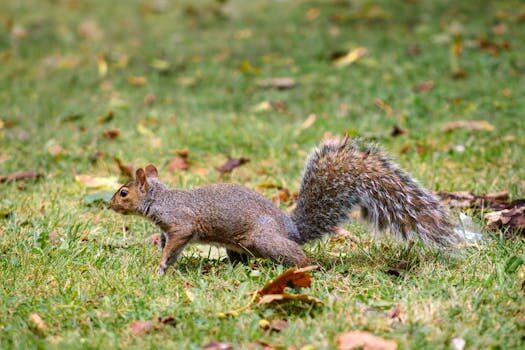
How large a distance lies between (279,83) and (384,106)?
119cm

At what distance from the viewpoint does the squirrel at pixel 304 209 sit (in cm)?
326

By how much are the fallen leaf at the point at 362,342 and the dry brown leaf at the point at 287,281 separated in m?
0.42

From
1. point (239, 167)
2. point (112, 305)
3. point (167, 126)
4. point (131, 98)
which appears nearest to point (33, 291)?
point (112, 305)

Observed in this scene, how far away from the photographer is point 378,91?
6.57 m

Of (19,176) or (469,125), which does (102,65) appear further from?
(469,125)

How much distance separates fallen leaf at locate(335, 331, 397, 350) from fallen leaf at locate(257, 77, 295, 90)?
4614mm

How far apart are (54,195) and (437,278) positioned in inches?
95.3

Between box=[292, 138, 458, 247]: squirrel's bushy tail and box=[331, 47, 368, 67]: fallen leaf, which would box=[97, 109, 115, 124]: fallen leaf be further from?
box=[292, 138, 458, 247]: squirrel's bushy tail

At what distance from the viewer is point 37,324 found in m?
2.74

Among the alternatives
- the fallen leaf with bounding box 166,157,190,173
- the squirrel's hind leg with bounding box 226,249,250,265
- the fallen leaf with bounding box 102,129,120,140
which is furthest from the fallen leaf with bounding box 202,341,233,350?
the fallen leaf with bounding box 102,129,120,140

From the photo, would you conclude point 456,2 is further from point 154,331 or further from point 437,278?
point 154,331

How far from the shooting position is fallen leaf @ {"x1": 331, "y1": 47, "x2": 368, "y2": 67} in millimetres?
7391

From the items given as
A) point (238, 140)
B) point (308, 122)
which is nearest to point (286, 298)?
point (238, 140)

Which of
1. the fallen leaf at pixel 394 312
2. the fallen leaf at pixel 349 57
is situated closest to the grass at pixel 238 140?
the fallen leaf at pixel 394 312
